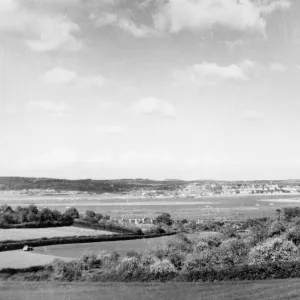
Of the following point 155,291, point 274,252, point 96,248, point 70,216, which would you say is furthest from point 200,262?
point 70,216

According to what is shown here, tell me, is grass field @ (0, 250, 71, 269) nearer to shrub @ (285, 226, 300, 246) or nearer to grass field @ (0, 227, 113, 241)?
grass field @ (0, 227, 113, 241)

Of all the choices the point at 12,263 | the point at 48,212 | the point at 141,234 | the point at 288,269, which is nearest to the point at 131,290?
the point at 288,269

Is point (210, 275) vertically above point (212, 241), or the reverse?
point (210, 275)

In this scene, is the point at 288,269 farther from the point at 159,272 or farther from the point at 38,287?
the point at 38,287

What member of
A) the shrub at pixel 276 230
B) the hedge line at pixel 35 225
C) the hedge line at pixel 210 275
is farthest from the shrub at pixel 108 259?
the hedge line at pixel 35 225

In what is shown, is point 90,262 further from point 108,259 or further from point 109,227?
point 109,227

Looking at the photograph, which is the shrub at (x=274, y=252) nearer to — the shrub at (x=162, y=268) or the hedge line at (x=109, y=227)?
the shrub at (x=162, y=268)
